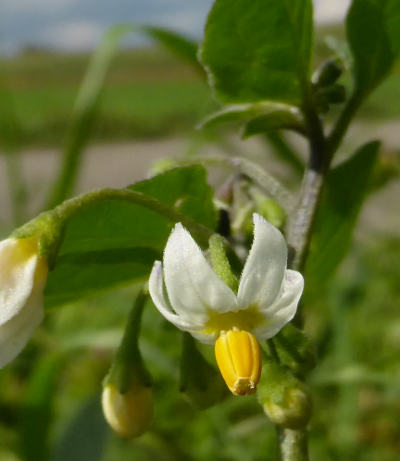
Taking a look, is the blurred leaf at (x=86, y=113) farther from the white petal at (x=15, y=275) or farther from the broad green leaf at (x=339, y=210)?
the white petal at (x=15, y=275)

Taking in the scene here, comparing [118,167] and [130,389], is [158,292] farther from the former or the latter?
[118,167]

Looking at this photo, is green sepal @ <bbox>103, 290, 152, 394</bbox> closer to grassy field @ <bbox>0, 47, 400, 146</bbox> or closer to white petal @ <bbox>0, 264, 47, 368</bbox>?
white petal @ <bbox>0, 264, 47, 368</bbox>

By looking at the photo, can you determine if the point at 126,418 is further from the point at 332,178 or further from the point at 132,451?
the point at 132,451

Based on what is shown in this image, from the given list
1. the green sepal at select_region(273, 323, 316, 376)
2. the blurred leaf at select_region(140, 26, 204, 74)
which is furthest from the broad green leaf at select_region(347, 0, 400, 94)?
the blurred leaf at select_region(140, 26, 204, 74)

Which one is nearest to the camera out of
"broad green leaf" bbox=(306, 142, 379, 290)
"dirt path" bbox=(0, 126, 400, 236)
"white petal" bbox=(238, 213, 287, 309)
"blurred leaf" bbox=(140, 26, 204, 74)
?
"white petal" bbox=(238, 213, 287, 309)

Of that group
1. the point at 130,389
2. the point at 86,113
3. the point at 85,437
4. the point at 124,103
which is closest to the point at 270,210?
the point at 130,389

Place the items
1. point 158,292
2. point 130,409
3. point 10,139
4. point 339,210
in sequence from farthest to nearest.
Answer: point 10,139
point 339,210
point 130,409
point 158,292

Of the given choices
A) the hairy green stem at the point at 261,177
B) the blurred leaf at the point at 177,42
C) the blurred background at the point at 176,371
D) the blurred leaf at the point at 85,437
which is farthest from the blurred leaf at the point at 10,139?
the hairy green stem at the point at 261,177
